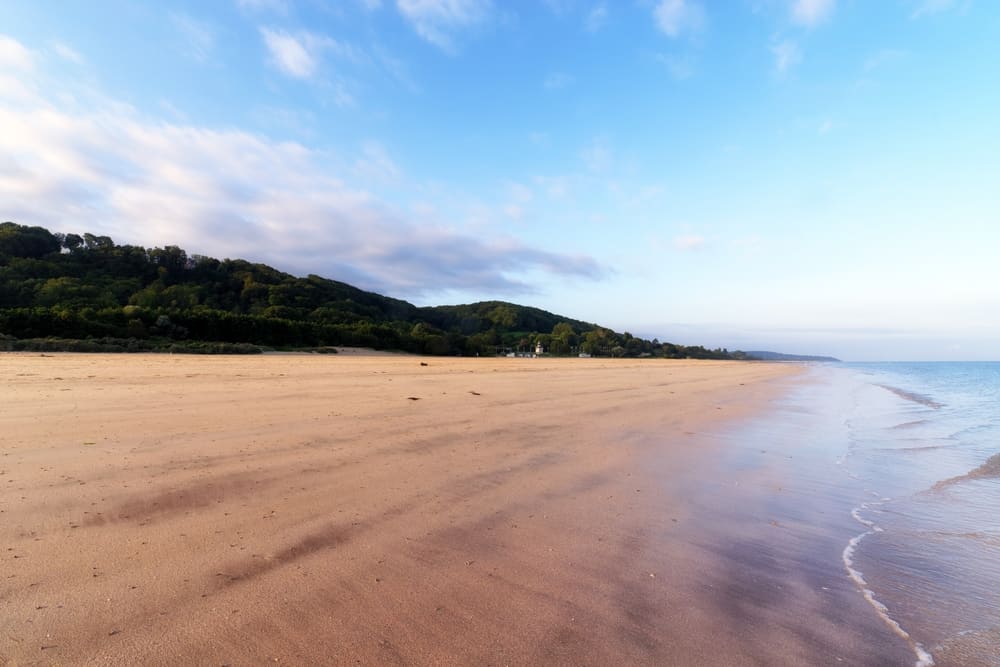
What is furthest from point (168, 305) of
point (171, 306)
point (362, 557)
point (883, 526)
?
point (883, 526)

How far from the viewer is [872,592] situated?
10.9ft

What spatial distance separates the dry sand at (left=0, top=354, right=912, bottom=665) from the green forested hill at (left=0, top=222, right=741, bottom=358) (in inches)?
953

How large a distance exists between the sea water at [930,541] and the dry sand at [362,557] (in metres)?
0.33

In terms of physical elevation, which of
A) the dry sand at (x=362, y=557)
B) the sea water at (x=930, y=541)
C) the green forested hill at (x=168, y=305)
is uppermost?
the green forested hill at (x=168, y=305)

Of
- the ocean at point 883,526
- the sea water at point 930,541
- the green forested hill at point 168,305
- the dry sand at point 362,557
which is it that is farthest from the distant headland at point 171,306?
the sea water at point 930,541

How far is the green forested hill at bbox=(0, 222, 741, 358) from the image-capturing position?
26938 millimetres

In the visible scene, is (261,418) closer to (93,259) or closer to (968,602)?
(968,602)

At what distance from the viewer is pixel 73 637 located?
6.95ft

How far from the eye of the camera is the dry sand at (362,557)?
2.30 metres

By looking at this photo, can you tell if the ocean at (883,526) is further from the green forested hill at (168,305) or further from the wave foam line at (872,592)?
the green forested hill at (168,305)

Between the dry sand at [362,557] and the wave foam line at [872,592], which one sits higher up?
the dry sand at [362,557]

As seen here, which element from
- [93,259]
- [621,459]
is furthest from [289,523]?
[93,259]

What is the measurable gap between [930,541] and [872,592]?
1794 mm

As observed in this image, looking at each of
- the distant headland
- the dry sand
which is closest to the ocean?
the dry sand
